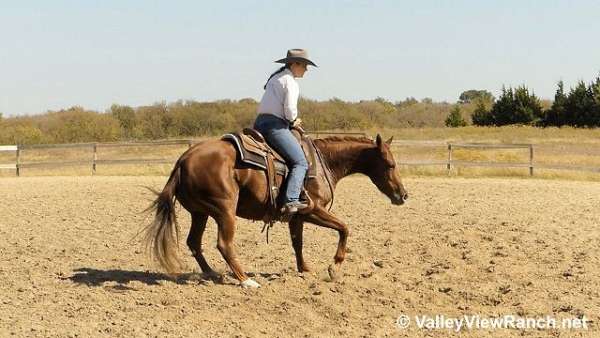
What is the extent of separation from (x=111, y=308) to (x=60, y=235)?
179 inches

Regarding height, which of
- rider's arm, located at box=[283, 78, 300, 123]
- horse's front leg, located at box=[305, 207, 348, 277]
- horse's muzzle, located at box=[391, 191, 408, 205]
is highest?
rider's arm, located at box=[283, 78, 300, 123]

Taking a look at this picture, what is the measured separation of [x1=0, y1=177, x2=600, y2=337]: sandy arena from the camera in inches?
237

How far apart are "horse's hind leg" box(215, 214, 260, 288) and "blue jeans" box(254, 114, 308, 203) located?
0.65m

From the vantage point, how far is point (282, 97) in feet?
24.9

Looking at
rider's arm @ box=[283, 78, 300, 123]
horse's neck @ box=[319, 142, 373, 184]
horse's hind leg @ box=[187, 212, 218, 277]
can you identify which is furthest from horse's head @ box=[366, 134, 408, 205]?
horse's hind leg @ box=[187, 212, 218, 277]

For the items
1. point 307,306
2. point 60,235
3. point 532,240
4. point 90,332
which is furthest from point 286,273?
point 60,235

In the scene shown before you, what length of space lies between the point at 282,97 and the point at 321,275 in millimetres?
1982

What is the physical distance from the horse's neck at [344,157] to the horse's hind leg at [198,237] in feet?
5.03

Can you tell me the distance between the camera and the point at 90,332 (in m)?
5.75

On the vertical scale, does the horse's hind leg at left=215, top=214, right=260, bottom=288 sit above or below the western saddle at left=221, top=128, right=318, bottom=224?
below

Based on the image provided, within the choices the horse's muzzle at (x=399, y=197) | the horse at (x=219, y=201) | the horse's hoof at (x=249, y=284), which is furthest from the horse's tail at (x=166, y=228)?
the horse's muzzle at (x=399, y=197)

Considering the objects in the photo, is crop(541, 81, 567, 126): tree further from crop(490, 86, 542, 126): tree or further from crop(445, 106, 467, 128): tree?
crop(445, 106, 467, 128): tree

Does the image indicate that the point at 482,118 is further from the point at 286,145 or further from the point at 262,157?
the point at 262,157

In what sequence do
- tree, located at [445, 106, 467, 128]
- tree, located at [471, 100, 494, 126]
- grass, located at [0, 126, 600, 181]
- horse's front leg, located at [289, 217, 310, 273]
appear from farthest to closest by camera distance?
1. tree, located at [471, 100, 494, 126]
2. tree, located at [445, 106, 467, 128]
3. grass, located at [0, 126, 600, 181]
4. horse's front leg, located at [289, 217, 310, 273]
